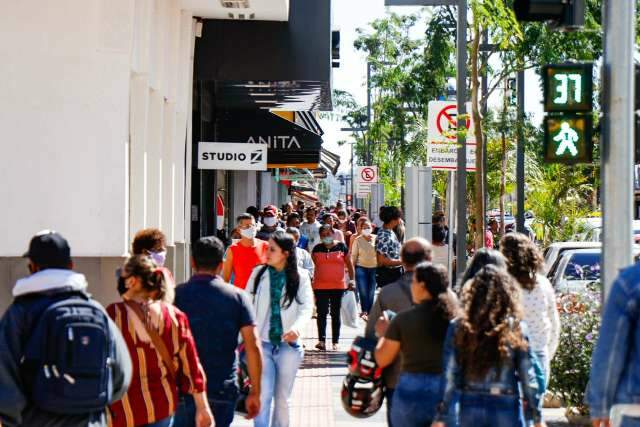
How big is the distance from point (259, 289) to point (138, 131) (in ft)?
15.9

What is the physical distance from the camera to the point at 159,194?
15336mm

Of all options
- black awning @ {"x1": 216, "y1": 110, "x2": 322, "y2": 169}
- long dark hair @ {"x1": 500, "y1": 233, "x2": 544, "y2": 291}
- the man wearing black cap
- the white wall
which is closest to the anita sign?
black awning @ {"x1": 216, "y1": 110, "x2": 322, "y2": 169}

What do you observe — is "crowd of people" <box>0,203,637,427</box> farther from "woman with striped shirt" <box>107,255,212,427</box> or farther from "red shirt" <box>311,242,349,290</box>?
"red shirt" <box>311,242,349,290</box>

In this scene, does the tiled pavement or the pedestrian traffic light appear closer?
the pedestrian traffic light

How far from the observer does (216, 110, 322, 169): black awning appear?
2412 cm

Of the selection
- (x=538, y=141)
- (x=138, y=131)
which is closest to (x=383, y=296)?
(x=138, y=131)

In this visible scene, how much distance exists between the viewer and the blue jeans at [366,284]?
17344mm

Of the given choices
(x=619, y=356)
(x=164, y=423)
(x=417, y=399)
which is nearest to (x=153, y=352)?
(x=164, y=423)

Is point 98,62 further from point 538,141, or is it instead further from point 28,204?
point 538,141

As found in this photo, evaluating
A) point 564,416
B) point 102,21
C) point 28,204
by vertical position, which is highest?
point 102,21

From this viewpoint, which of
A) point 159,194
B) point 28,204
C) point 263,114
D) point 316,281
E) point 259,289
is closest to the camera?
point 259,289

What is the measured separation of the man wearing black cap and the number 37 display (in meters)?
4.18

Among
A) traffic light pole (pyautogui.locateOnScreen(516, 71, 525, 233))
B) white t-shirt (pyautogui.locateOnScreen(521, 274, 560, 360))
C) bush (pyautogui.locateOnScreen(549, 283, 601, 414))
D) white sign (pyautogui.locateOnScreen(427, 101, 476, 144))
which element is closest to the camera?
white t-shirt (pyautogui.locateOnScreen(521, 274, 560, 360))

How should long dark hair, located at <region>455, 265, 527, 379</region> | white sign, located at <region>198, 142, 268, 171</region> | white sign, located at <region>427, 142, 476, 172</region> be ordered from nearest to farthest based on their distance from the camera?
long dark hair, located at <region>455, 265, 527, 379</region>, white sign, located at <region>427, 142, 476, 172</region>, white sign, located at <region>198, 142, 268, 171</region>
